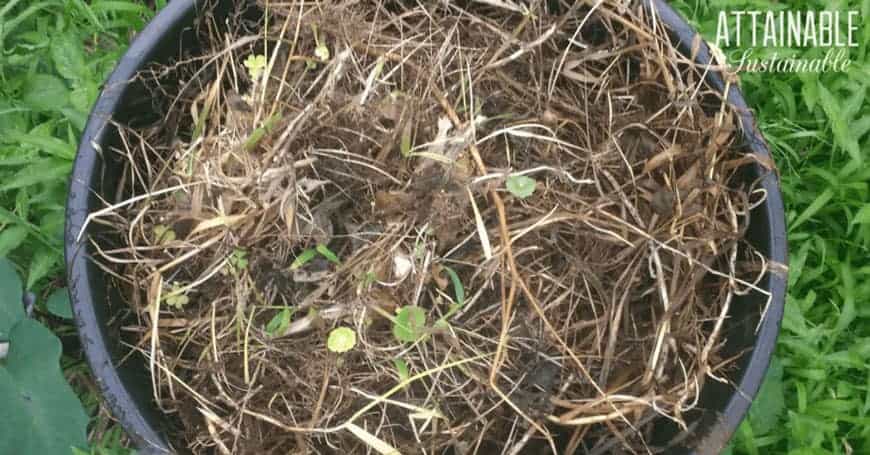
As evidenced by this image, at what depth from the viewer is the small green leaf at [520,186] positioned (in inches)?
42.9

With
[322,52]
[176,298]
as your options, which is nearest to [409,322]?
[176,298]

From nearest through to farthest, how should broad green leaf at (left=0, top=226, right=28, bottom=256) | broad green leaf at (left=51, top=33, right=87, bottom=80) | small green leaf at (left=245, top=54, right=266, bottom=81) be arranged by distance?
small green leaf at (left=245, top=54, right=266, bottom=81) → broad green leaf at (left=0, top=226, right=28, bottom=256) → broad green leaf at (left=51, top=33, right=87, bottom=80)

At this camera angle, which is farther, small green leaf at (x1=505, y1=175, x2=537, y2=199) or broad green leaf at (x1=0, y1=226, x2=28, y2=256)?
broad green leaf at (x1=0, y1=226, x2=28, y2=256)

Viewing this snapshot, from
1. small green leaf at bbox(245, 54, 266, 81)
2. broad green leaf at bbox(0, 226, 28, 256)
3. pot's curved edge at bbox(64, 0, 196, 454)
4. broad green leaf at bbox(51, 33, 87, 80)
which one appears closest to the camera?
pot's curved edge at bbox(64, 0, 196, 454)

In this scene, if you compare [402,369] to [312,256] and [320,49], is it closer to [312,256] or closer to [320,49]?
[312,256]

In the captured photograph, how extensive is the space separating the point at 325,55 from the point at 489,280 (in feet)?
1.38

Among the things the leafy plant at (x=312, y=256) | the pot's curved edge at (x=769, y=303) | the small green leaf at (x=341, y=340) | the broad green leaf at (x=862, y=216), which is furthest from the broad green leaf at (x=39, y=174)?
the broad green leaf at (x=862, y=216)

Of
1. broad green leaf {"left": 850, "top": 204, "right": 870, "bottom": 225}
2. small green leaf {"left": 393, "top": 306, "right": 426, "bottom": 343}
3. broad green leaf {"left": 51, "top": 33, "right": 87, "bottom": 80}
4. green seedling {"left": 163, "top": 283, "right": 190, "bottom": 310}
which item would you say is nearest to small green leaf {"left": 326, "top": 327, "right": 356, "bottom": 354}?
small green leaf {"left": 393, "top": 306, "right": 426, "bottom": 343}

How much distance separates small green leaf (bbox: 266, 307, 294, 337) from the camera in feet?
3.57

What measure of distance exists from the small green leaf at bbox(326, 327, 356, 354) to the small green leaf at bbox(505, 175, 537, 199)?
29 centimetres

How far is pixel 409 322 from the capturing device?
3.51ft

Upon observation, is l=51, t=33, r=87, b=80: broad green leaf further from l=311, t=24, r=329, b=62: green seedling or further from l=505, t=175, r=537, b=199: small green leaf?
l=505, t=175, r=537, b=199: small green leaf

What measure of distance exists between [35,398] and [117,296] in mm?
246

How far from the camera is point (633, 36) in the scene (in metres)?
1.21
